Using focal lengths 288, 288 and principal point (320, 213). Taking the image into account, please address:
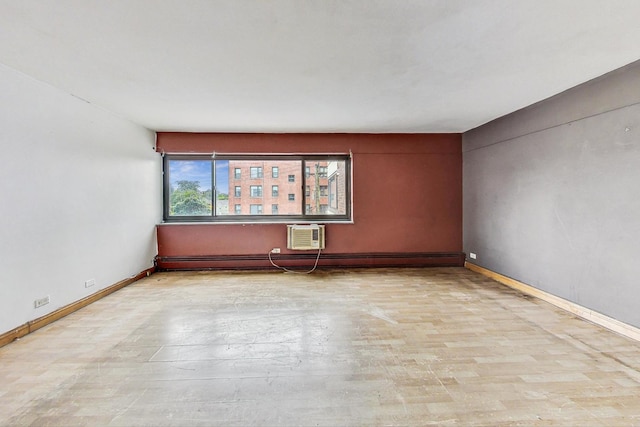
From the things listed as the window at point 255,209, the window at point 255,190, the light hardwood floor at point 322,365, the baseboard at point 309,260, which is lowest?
the light hardwood floor at point 322,365

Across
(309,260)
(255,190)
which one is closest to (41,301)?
(255,190)

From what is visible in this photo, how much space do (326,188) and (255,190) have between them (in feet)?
4.06

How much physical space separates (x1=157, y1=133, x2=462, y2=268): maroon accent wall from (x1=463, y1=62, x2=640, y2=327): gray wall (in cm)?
72

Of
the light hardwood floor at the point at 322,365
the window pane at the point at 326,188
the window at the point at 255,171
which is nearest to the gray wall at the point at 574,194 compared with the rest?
the light hardwood floor at the point at 322,365

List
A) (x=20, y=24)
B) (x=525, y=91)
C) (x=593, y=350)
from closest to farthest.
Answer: (x=20, y=24)
(x=593, y=350)
(x=525, y=91)

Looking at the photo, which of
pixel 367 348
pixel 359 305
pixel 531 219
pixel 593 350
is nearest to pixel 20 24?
pixel 367 348

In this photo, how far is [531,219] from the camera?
3.51m

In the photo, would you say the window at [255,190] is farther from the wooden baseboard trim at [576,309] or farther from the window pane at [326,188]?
the wooden baseboard trim at [576,309]

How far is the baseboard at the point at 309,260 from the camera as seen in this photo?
474 centimetres

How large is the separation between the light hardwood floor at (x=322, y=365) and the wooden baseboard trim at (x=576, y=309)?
0.30ft

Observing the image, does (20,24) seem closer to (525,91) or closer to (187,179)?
(187,179)

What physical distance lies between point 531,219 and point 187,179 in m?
5.09

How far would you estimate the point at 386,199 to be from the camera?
4.92 meters

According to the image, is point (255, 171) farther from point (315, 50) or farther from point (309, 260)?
point (315, 50)
